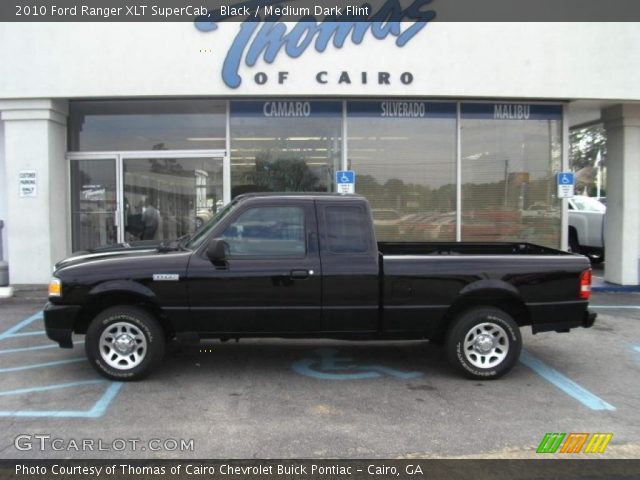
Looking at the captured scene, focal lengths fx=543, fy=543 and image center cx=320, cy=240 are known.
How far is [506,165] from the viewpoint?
1079 centimetres

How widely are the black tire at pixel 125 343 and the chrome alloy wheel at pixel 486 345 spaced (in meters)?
3.03

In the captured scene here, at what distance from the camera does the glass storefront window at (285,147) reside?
10.5 meters

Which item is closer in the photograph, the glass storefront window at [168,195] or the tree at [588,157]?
the glass storefront window at [168,195]

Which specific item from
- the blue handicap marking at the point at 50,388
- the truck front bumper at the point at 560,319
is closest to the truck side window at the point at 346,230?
the truck front bumper at the point at 560,319

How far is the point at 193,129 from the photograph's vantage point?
10.6 m

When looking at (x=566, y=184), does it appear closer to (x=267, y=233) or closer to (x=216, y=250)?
(x=267, y=233)

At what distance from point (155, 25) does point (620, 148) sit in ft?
29.5

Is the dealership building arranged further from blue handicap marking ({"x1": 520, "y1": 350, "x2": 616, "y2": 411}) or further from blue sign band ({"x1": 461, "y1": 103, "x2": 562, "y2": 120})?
blue handicap marking ({"x1": 520, "y1": 350, "x2": 616, "y2": 411})

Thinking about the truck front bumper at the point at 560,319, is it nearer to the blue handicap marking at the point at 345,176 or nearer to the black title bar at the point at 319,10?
the blue handicap marking at the point at 345,176

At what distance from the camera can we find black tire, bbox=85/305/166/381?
520 cm

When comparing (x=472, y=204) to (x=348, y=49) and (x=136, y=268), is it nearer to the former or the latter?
(x=348, y=49)

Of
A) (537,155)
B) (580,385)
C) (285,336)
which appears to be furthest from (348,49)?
(580,385)

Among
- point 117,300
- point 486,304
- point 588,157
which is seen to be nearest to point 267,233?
point 117,300

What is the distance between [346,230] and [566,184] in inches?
269
